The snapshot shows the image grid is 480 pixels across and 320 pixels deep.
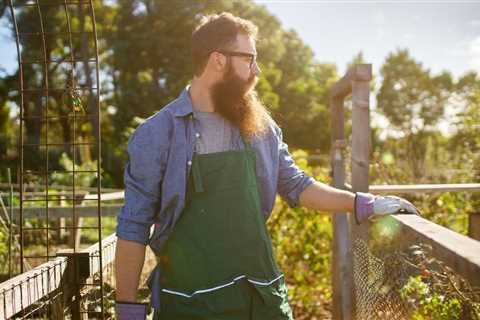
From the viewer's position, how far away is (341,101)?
446 cm

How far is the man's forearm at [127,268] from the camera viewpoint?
1.94 meters

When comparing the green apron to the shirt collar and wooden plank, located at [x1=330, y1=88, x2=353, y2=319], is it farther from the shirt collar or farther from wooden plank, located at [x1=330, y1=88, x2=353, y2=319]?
wooden plank, located at [x1=330, y1=88, x2=353, y2=319]

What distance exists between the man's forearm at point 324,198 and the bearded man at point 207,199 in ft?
0.76

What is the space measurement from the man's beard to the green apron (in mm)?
129

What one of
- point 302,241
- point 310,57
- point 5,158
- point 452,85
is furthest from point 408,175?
point 452,85

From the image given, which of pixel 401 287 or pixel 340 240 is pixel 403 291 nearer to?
pixel 401 287

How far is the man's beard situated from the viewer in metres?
2.10

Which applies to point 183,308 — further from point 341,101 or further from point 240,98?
point 341,101

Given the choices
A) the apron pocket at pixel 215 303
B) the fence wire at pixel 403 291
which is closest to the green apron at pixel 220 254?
the apron pocket at pixel 215 303

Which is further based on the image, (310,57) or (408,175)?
(310,57)

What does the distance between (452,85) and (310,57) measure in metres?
14.8

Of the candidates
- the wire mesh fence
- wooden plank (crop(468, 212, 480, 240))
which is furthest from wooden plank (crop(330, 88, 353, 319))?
wooden plank (crop(468, 212, 480, 240))

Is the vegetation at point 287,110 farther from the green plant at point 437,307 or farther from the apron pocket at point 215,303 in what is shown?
the apron pocket at point 215,303

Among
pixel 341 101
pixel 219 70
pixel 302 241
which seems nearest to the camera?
pixel 219 70
